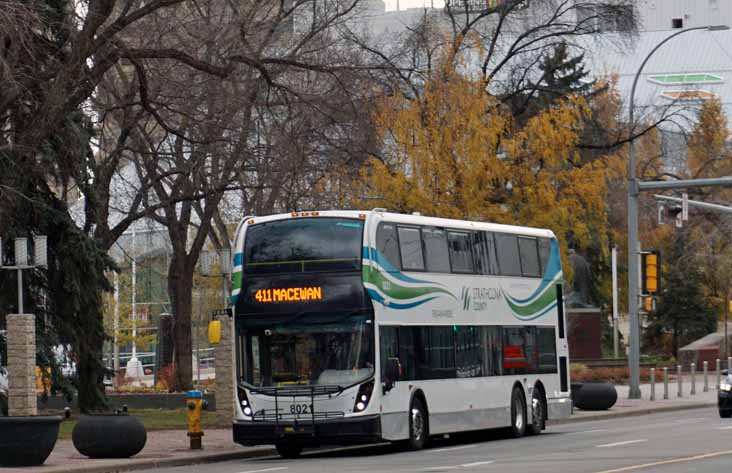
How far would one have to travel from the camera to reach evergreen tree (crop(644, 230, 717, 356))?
3049 inches

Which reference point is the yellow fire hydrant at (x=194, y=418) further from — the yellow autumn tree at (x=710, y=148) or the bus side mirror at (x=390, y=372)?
the yellow autumn tree at (x=710, y=148)

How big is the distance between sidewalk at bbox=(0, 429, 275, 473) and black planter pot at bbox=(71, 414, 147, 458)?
0.19m

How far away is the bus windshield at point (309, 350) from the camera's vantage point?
2559cm

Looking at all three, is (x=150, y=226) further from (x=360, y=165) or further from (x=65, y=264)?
(x=65, y=264)

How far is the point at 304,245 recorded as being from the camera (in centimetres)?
2603

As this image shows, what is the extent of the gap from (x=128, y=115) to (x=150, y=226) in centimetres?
983

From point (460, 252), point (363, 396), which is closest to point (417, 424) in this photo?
point (363, 396)

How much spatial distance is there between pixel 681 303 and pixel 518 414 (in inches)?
1949

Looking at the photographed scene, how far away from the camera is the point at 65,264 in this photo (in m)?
36.2

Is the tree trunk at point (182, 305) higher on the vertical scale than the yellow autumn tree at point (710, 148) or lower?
lower

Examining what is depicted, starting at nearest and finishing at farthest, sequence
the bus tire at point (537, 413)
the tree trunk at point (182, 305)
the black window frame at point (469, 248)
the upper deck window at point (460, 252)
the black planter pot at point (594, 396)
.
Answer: the black window frame at point (469, 248), the upper deck window at point (460, 252), the bus tire at point (537, 413), the black planter pot at point (594, 396), the tree trunk at point (182, 305)

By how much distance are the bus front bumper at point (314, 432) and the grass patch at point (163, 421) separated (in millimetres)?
6472

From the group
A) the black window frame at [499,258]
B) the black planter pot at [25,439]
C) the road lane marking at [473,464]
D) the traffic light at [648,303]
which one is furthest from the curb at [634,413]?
the black planter pot at [25,439]

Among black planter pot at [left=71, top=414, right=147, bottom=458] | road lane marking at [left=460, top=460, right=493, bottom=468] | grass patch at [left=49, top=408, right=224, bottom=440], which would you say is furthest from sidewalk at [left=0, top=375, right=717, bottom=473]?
road lane marking at [left=460, top=460, right=493, bottom=468]
